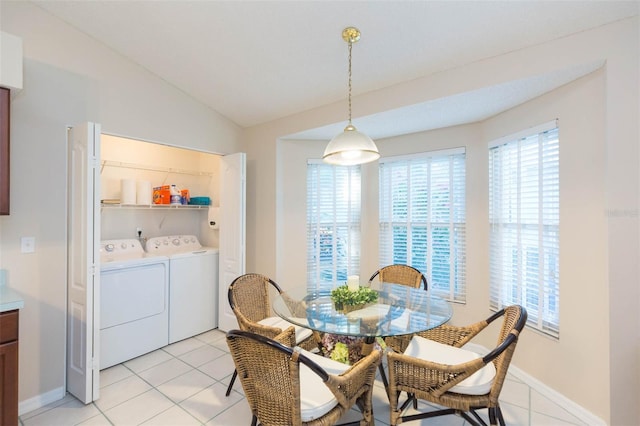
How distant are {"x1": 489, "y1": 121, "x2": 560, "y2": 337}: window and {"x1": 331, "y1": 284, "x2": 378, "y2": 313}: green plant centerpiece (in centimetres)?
141

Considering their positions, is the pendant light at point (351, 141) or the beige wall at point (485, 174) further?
the pendant light at point (351, 141)

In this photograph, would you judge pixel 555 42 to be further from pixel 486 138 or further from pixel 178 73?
pixel 178 73

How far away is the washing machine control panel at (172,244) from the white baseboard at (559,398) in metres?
3.76

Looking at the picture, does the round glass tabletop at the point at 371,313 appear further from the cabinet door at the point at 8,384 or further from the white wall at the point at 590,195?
the cabinet door at the point at 8,384

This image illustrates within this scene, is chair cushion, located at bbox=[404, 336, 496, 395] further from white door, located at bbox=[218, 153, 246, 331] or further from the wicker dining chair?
white door, located at bbox=[218, 153, 246, 331]

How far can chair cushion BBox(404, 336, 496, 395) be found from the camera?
5.43ft

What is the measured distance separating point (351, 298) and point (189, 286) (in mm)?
2215

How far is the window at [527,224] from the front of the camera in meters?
2.39

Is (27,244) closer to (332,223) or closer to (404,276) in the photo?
(332,223)

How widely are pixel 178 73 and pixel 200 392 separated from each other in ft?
9.53

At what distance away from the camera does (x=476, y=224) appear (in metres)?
3.11

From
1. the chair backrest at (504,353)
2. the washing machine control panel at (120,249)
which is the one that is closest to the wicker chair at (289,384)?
the chair backrest at (504,353)

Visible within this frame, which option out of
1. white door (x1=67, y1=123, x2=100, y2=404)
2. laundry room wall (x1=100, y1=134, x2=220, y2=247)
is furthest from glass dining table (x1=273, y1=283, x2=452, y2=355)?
laundry room wall (x1=100, y1=134, x2=220, y2=247)

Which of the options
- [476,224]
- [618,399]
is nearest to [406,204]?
[476,224]
